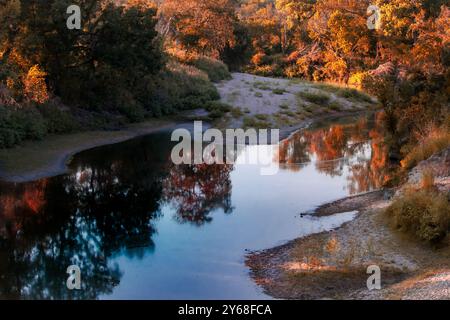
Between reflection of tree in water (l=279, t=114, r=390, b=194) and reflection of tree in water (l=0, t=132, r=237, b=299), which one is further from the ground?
reflection of tree in water (l=279, t=114, r=390, b=194)

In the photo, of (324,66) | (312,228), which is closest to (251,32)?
(324,66)

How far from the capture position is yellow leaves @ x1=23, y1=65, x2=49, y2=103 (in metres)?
30.9

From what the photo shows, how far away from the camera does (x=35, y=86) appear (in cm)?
3120

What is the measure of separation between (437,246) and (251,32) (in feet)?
200

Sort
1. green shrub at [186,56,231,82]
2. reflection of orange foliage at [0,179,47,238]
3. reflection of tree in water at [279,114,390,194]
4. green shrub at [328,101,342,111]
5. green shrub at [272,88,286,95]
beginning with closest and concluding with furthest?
reflection of orange foliage at [0,179,47,238], reflection of tree in water at [279,114,390,194], green shrub at [272,88,286,95], green shrub at [328,101,342,111], green shrub at [186,56,231,82]

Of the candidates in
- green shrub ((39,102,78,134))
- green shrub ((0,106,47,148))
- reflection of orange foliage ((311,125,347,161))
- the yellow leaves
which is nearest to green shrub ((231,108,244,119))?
reflection of orange foliage ((311,125,347,161))

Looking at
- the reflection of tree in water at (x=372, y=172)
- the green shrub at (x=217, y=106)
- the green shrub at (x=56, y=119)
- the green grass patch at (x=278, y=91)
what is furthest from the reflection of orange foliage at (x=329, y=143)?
the green shrub at (x=56, y=119)

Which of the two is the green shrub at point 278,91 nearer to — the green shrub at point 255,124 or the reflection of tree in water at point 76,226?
the green shrub at point 255,124

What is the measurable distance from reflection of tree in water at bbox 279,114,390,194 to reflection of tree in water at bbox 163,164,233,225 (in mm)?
4024

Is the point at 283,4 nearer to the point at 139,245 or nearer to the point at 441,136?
the point at 441,136

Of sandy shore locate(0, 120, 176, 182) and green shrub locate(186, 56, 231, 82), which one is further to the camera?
green shrub locate(186, 56, 231, 82)

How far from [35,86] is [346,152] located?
1710 cm

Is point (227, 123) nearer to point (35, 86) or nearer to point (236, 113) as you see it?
point (236, 113)

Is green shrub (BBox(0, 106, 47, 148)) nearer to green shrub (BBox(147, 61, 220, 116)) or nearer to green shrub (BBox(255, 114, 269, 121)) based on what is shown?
green shrub (BBox(147, 61, 220, 116))
